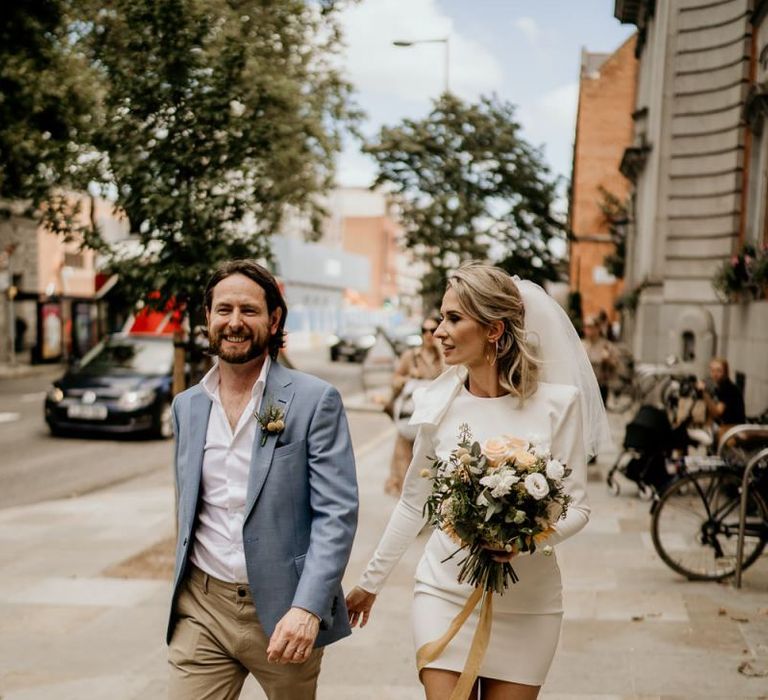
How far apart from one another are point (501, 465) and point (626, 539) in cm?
632

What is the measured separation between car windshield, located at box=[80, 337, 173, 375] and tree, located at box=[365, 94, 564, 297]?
6282mm

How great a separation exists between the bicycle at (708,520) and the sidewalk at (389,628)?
18 cm

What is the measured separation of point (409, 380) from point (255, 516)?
604 cm

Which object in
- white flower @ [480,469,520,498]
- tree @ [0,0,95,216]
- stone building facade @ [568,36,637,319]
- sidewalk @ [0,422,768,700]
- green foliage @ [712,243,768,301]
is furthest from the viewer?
stone building facade @ [568,36,637,319]

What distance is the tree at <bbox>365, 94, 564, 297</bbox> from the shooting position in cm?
2112

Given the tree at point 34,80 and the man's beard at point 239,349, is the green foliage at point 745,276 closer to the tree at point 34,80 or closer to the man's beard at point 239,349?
the man's beard at point 239,349

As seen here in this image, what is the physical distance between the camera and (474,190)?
70.8ft

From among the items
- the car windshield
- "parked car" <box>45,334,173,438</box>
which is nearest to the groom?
"parked car" <box>45,334,173,438</box>

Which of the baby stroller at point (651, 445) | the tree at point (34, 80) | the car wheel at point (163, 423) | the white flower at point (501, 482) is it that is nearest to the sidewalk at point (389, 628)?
the baby stroller at point (651, 445)

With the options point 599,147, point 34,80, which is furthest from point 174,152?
point 599,147

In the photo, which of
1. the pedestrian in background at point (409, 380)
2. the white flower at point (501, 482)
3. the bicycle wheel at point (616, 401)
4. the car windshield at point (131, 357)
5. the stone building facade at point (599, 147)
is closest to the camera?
the white flower at point (501, 482)

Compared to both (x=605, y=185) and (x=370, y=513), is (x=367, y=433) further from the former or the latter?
(x=605, y=185)

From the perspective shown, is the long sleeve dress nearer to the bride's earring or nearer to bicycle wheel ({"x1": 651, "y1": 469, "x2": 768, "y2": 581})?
the bride's earring

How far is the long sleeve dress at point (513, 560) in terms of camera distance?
3084 mm
